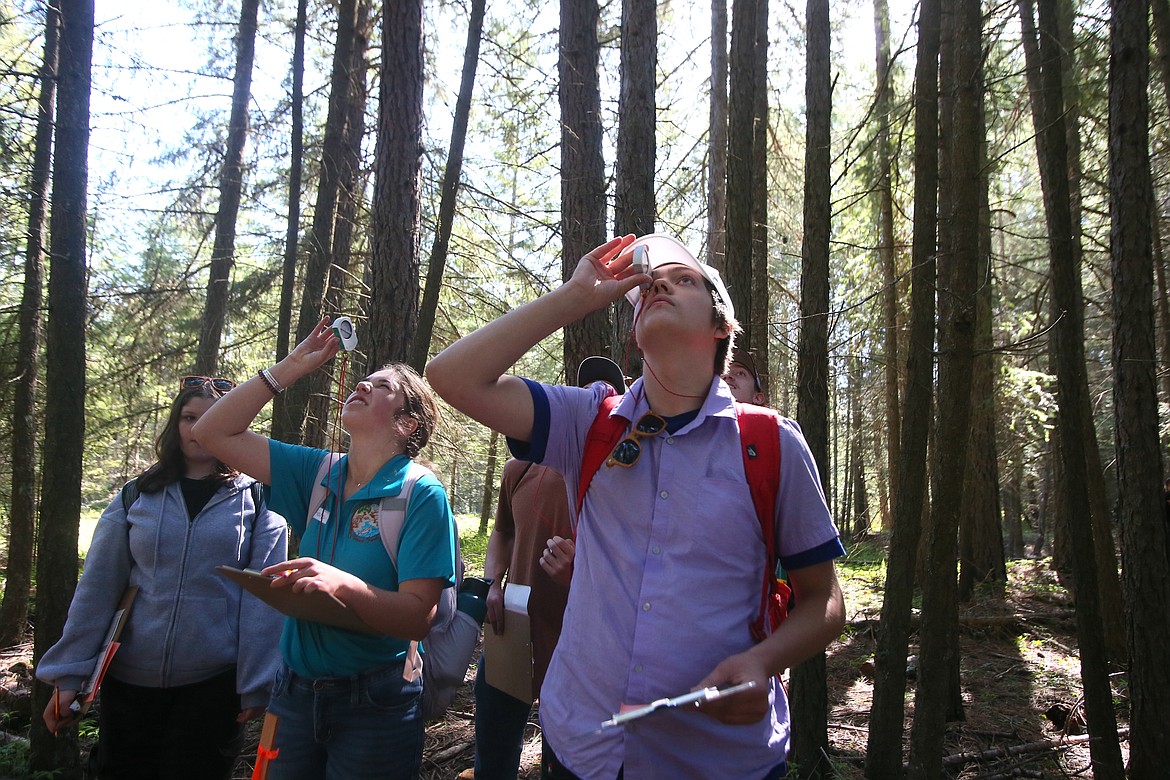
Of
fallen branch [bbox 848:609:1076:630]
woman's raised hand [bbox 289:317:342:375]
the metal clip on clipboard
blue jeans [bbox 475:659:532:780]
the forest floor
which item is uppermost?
woman's raised hand [bbox 289:317:342:375]

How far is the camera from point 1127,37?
4367 mm

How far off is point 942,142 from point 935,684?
3989 mm

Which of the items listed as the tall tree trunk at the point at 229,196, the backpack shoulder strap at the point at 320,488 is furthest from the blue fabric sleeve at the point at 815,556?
the tall tree trunk at the point at 229,196

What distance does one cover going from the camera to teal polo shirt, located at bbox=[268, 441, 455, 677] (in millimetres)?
2664

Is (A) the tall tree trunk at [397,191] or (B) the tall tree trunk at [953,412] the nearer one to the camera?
(B) the tall tree trunk at [953,412]

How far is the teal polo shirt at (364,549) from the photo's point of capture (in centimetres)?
266

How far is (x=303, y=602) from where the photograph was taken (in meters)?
2.39

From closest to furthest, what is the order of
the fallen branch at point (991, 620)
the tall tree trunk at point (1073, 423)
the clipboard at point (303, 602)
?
1. the clipboard at point (303, 602)
2. the tall tree trunk at point (1073, 423)
3. the fallen branch at point (991, 620)

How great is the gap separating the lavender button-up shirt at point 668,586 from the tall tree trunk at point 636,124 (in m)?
3.24

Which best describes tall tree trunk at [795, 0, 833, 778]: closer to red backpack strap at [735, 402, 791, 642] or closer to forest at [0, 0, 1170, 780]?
forest at [0, 0, 1170, 780]

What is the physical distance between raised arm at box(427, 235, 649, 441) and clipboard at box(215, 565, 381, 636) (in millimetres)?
897

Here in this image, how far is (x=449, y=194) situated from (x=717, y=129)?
227 inches

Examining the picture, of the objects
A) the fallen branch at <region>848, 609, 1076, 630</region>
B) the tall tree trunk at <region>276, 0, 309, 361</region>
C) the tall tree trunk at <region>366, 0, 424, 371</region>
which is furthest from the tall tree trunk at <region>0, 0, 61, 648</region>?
the fallen branch at <region>848, 609, 1076, 630</region>

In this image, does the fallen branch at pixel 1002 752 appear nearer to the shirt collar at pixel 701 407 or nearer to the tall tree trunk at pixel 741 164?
the tall tree trunk at pixel 741 164
